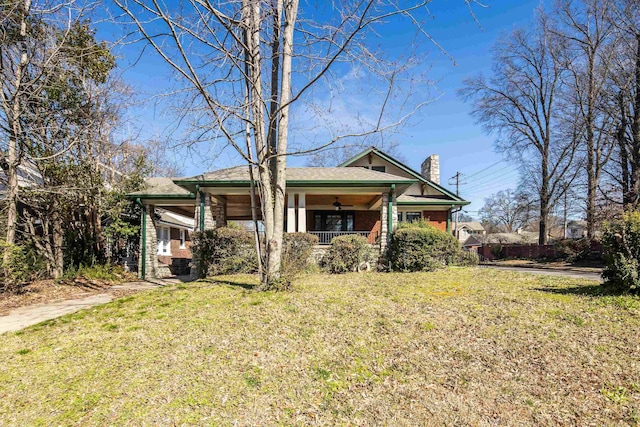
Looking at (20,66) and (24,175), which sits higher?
(20,66)

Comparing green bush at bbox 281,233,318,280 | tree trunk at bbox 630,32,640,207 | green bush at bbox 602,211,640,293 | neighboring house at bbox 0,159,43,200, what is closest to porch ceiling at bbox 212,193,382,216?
green bush at bbox 281,233,318,280

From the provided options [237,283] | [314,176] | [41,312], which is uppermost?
[314,176]

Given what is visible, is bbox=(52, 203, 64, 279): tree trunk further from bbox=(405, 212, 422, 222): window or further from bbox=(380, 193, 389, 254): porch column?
bbox=(405, 212, 422, 222): window

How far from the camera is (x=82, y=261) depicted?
1142 centimetres

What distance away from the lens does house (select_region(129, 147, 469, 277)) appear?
1180 centimetres

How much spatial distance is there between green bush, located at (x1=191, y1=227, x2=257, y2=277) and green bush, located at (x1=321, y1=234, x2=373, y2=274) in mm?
2507

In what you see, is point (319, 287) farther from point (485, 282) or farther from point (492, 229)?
point (492, 229)

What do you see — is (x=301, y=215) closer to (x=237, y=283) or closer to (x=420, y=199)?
(x=237, y=283)

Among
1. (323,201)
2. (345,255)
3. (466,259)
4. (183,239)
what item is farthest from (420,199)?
(183,239)

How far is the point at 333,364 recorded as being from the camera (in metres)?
3.57

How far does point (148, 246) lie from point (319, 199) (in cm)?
756

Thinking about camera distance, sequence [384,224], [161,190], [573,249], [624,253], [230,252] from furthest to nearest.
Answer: [573,249] → [161,190] → [384,224] → [230,252] → [624,253]

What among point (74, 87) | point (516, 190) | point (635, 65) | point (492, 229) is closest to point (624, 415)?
point (74, 87)

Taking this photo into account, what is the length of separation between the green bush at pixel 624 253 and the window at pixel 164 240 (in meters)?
17.8
